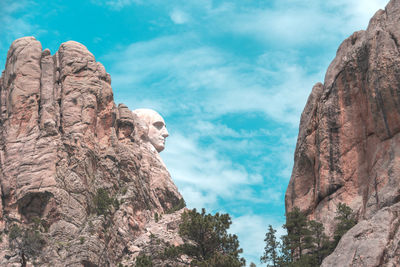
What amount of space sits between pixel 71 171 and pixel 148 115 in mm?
40903

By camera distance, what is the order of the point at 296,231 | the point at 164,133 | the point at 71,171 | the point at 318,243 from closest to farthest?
1. the point at 318,243
2. the point at 296,231
3. the point at 71,171
4. the point at 164,133

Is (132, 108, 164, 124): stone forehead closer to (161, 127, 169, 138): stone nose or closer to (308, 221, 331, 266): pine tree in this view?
(161, 127, 169, 138): stone nose

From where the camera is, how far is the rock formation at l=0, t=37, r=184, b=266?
258 feet

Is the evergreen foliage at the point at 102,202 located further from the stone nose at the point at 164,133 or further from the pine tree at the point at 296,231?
the stone nose at the point at 164,133

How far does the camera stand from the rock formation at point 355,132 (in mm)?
56250

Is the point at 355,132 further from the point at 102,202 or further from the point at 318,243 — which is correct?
the point at 102,202

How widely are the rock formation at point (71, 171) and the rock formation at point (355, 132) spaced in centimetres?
2335

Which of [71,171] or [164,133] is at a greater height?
[164,133]

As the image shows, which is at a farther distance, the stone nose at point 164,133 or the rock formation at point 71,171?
the stone nose at point 164,133

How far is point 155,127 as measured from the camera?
126 m

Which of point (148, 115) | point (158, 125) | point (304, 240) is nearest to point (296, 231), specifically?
point (304, 240)

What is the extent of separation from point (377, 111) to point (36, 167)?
46226 millimetres

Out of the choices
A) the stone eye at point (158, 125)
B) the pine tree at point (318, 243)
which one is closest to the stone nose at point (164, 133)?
the stone eye at point (158, 125)

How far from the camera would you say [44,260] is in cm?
7388
